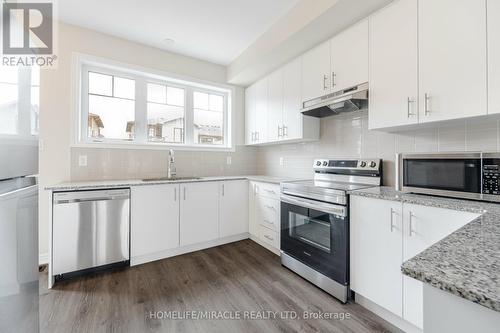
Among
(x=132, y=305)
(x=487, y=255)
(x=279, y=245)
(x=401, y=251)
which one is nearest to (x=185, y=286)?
(x=132, y=305)

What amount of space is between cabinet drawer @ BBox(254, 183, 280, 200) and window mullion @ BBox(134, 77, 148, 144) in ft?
5.53

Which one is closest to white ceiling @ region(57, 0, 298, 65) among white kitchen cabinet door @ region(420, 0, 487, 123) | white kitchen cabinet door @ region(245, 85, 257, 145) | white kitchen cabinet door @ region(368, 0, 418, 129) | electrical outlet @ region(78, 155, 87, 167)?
white kitchen cabinet door @ region(245, 85, 257, 145)

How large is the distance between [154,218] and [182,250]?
57 cm

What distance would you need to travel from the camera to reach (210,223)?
2.86 meters

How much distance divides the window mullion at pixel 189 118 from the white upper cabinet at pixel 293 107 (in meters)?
1.47

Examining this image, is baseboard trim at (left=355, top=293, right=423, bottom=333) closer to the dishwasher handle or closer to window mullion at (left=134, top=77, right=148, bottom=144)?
the dishwasher handle

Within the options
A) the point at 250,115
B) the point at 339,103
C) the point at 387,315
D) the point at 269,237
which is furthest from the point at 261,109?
the point at 387,315

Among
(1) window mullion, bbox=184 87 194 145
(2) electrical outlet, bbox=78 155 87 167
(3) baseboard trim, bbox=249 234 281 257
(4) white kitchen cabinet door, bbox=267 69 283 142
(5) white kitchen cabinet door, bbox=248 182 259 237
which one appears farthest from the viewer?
(1) window mullion, bbox=184 87 194 145

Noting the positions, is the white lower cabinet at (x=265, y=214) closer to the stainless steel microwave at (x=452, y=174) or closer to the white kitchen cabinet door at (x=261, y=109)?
the white kitchen cabinet door at (x=261, y=109)

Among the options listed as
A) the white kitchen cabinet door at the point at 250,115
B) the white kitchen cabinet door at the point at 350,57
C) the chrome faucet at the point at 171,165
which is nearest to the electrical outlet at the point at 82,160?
the chrome faucet at the point at 171,165

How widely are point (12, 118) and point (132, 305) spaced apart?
63.1 inches

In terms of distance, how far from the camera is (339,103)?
207cm

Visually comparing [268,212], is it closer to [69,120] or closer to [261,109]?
[261,109]

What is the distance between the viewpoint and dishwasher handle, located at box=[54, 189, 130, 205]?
201 cm
